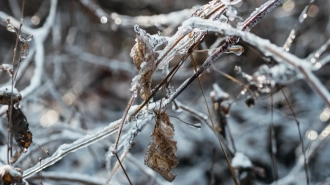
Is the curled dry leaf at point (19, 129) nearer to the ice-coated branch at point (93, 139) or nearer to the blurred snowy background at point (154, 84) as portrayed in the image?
the ice-coated branch at point (93, 139)

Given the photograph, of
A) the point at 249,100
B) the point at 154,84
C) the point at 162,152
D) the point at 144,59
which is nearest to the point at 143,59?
the point at 144,59

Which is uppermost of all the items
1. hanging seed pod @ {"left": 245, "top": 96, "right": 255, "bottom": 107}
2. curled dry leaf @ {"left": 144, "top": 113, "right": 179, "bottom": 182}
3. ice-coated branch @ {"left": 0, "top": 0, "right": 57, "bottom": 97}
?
ice-coated branch @ {"left": 0, "top": 0, "right": 57, "bottom": 97}

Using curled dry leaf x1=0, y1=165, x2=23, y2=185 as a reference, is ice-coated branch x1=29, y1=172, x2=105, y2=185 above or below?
above

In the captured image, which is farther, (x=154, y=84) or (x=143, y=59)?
(x=154, y=84)

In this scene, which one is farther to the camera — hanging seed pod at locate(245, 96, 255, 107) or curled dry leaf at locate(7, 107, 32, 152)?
hanging seed pod at locate(245, 96, 255, 107)

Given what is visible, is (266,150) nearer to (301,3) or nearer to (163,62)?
(301,3)

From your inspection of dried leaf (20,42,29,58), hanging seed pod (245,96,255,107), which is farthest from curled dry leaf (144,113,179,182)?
hanging seed pod (245,96,255,107)

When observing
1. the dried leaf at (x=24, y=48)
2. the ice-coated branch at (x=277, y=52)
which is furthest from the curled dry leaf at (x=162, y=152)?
the dried leaf at (x=24, y=48)

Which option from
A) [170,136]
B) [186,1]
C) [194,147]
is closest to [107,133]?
[170,136]

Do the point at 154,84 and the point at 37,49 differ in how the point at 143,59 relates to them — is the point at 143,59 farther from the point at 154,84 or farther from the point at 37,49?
the point at 154,84

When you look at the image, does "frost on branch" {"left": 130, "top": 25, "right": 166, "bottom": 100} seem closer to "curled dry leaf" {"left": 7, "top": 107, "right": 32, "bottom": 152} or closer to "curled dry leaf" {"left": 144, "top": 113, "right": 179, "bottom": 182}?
"curled dry leaf" {"left": 144, "top": 113, "right": 179, "bottom": 182}
